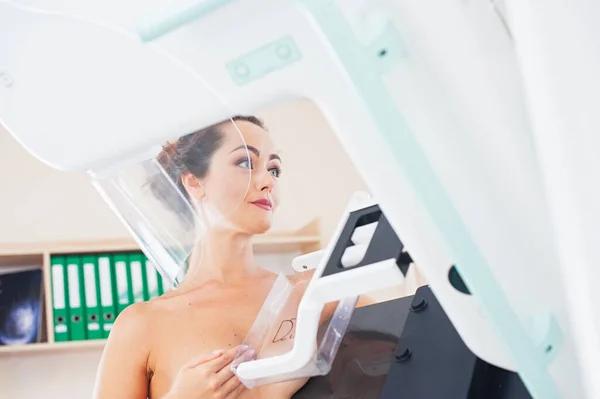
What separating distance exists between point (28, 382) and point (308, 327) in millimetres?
2131

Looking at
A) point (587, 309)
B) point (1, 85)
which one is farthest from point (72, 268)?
point (587, 309)

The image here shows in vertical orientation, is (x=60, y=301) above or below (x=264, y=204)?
below

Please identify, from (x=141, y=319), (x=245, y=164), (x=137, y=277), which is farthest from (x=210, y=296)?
(x=137, y=277)

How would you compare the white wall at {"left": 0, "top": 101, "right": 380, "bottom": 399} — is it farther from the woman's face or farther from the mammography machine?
the mammography machine

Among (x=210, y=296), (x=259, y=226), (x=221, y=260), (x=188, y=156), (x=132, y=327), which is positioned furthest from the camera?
(x=132, y=327)

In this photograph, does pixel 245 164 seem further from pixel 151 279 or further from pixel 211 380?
pixel 151 279

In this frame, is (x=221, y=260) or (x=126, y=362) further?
(x=126, y=362)

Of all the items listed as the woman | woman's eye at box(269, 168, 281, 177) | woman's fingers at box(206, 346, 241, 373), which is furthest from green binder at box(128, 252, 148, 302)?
woman's eye at box(269, 168, 281, 177)

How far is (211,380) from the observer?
3.33 feet

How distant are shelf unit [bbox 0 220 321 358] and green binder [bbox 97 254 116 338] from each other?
4 centimetres

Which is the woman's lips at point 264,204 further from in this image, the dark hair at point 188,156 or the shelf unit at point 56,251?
the shelf unit at point 56,251

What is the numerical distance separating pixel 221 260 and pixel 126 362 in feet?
1.61

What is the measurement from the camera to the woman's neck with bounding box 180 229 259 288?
2.76 ft

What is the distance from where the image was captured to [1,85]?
576 mm
